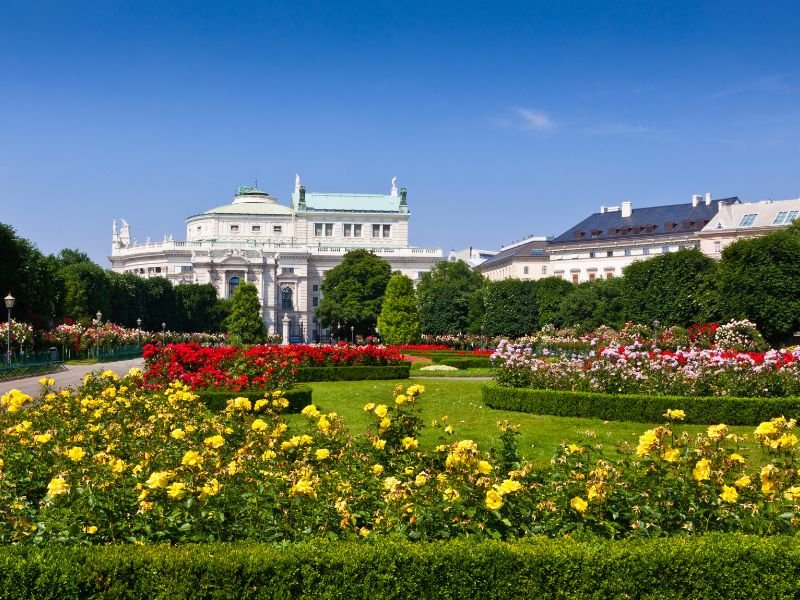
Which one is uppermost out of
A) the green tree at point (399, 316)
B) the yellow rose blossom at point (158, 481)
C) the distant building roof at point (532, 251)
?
the distant building roof at point (532, 251)

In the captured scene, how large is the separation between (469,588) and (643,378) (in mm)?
13087

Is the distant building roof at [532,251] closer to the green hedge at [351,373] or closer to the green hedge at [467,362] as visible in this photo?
the green hedge at [467,362]

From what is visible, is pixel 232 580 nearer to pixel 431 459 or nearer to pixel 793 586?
pixel 431 459

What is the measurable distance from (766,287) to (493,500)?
46.1m

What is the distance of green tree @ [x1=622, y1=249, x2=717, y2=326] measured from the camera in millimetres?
56594

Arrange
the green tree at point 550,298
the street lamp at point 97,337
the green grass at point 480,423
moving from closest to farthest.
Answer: the green grass at point 480,423 < the street lamp at point 97,337 < the green tree at point 550,298

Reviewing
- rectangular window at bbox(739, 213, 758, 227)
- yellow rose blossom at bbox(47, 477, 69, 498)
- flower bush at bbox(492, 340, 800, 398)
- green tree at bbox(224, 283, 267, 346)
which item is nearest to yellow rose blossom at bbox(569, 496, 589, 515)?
yellow rose blossom at bbox(47, 477, 69, 498)

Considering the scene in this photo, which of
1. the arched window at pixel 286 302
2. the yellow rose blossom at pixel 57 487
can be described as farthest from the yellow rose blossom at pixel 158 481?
the arched window at pixel 286 302

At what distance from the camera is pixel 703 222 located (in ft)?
282

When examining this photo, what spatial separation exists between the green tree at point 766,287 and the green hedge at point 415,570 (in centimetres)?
4425

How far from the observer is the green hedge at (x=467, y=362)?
38781 millimetres

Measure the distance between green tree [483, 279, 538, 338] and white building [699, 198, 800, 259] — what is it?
764 inches

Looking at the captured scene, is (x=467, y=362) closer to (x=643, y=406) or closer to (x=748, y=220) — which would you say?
(x=643, y=406)

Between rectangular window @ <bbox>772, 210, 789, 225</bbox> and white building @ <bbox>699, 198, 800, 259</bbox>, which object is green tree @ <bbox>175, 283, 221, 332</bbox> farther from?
rectangular window @ <bbox>772, 210, 789, 225</bbox>
